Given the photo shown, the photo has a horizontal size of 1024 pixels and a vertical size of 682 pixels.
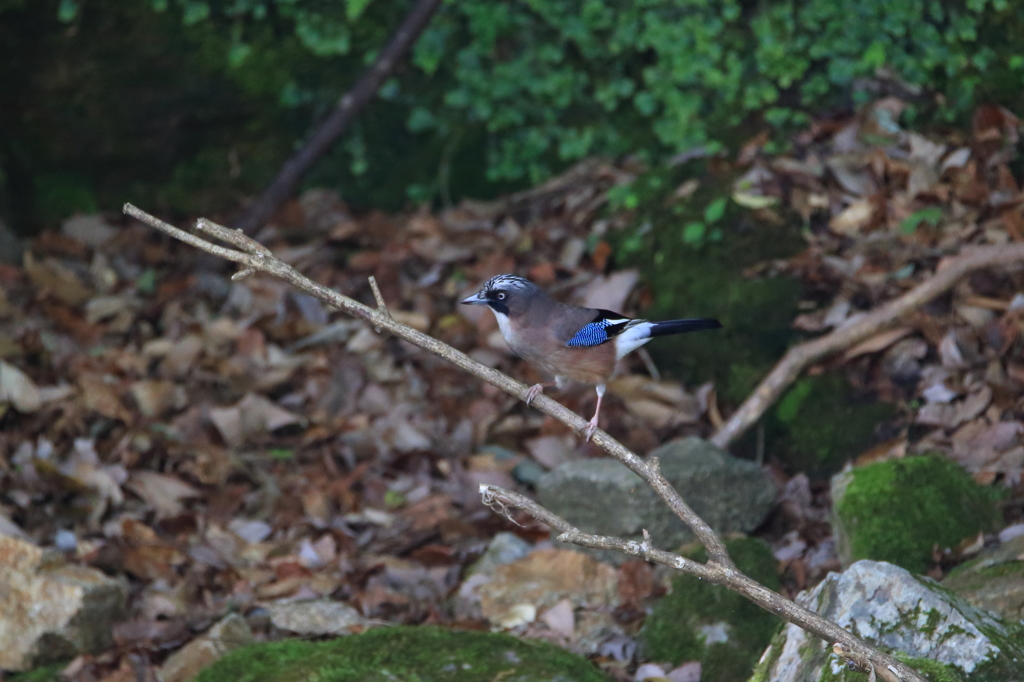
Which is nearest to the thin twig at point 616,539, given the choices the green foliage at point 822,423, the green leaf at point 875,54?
the green foliage at point 822,423

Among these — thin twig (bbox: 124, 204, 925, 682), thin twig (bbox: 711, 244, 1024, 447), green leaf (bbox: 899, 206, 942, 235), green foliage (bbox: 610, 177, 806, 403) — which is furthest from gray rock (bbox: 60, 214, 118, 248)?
green leaf (bbox: 899, 206, 942, 235)

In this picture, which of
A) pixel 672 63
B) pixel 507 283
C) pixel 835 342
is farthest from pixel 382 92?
pixel 835 342

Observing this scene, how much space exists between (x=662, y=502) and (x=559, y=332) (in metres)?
0.99

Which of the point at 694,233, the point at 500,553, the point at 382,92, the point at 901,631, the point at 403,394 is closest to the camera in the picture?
the point at 901,631

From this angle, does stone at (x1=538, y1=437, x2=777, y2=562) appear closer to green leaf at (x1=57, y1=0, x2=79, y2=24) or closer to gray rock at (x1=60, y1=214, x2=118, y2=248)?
gray rock at (x1=60, y1=214, x2=118, y2=248)

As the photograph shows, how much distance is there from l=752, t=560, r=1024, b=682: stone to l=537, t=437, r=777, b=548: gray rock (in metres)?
1.43

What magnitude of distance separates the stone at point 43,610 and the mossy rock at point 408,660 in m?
1.01

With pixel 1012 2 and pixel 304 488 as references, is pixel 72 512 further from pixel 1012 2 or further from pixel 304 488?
pixel 1012 2

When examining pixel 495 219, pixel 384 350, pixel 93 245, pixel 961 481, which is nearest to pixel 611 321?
pixel 961 481

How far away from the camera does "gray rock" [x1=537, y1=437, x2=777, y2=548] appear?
4.79 m

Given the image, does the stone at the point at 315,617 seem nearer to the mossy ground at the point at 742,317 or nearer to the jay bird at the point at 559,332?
the jay bird at the point at 559,332

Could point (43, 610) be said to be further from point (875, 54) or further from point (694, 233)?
point (875, 54)

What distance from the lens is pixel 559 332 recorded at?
4.41 meters

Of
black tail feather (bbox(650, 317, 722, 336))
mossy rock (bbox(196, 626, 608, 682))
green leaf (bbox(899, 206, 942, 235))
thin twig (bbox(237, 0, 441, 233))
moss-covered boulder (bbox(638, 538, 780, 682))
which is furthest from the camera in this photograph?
thin twig (bbox(237, 0, 441, 233))
